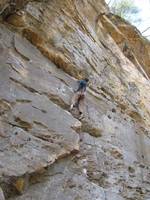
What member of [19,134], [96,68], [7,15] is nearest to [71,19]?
[96,68]

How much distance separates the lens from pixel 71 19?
1582cm

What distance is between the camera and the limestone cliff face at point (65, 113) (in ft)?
29.5

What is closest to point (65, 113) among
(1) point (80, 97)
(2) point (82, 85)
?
(1) point (80, 97)

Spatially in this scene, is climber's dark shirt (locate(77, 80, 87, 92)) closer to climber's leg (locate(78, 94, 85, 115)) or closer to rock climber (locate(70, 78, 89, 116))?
rock climber (locate(70, 78, 89, 116))

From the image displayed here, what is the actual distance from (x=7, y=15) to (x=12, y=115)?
4772 millimetres

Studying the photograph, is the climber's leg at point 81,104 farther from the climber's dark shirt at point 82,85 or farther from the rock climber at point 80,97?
the climber's dark shirt at point 82,85

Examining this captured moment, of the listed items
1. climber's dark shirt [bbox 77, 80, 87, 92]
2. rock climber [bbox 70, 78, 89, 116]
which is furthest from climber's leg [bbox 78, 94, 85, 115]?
climber's dark shirt [bbox 77, 80, 87, 92]

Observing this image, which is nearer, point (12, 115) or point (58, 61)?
point (12, 115)

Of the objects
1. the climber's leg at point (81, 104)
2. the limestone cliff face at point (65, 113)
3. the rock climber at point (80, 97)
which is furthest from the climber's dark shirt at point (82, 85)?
the limestone cliff face at point (65, 113)

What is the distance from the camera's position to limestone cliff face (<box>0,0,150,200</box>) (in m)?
9.00

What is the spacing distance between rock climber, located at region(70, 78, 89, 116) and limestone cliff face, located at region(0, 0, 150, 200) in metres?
0.24

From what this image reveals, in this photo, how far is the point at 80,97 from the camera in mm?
12750

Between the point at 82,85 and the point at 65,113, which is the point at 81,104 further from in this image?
→ the point at 65,113

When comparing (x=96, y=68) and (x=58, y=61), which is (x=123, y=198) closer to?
(x=58, y=61)
